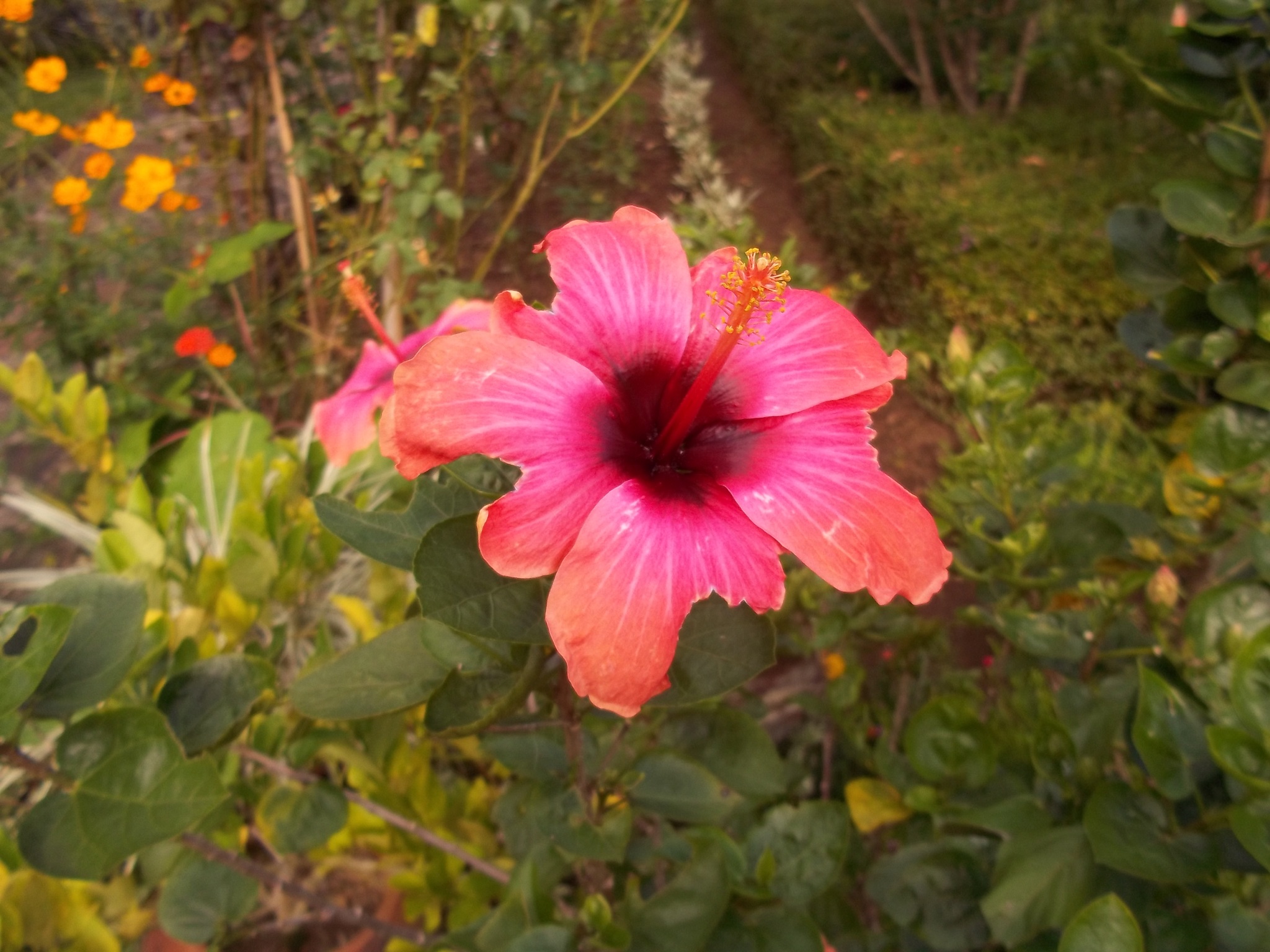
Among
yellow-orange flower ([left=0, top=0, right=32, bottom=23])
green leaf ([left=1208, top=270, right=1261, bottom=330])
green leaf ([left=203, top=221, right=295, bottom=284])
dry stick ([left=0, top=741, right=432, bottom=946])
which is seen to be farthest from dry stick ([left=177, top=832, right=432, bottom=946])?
yellow-orange flower ([left=0, top=0, right=32, bottom=23])

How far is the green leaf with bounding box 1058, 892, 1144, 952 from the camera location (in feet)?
1.95

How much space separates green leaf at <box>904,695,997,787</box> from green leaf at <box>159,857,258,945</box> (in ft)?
3.01

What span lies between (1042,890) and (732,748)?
1.23 ft

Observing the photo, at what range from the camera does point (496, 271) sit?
3.64m

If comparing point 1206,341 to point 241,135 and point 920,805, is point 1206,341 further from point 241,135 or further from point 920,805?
point 241,135

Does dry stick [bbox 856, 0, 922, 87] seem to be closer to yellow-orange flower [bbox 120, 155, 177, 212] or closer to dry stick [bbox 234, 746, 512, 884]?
yellow-orange flower [bbox 120, 155, 177, 212]

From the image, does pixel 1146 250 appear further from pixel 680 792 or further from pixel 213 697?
pixel 213 697

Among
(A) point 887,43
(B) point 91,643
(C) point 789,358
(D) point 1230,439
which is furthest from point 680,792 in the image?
(A) point 887,43

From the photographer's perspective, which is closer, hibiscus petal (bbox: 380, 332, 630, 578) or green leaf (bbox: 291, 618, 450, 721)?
hibiscus petal (bbox: 380, 332, 630, 578)

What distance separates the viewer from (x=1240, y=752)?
69 centimetres

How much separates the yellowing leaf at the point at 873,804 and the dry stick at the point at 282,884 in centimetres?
70

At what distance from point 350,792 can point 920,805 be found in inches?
32.9

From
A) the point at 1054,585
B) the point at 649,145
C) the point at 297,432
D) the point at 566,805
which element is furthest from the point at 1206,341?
the point at 649,145

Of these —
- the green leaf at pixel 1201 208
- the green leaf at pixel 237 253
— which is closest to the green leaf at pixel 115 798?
the green leaf at pixel 1201 208
